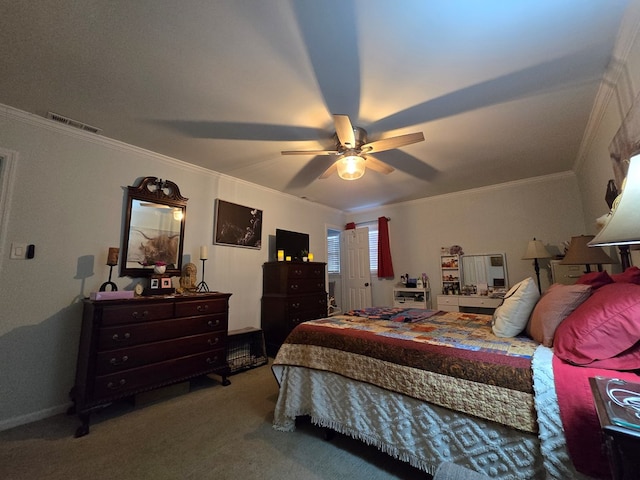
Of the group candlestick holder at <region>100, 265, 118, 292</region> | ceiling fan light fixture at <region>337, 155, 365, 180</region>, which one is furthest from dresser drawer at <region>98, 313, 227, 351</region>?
ceiling fan light fixture at <region>337, 155, 365, 180</region>

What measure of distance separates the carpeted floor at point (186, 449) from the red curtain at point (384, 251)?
11.1 ft

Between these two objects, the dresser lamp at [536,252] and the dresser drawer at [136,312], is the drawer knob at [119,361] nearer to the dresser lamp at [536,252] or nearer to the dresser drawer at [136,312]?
the dresser drawer at [136,312]

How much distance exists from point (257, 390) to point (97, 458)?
130 cm

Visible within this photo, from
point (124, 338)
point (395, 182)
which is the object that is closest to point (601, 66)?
point (395, 182)

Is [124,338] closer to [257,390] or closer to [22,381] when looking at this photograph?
[22,381]

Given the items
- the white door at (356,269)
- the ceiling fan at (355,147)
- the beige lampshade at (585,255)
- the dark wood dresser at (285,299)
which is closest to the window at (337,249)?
the white door at (356,269)

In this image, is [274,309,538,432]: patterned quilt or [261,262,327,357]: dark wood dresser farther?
[261,262,327,357]: dark wood dresser

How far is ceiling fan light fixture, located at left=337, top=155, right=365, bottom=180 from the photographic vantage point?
2.56 meters

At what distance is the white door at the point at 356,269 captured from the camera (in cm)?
538

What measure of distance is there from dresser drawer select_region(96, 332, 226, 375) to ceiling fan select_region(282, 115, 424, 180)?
6.83ft

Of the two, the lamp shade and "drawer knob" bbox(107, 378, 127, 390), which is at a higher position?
the lamp shade

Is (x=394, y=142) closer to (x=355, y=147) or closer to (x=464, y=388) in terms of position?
(x=355, y=147)

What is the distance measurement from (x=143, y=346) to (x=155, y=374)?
0.28m

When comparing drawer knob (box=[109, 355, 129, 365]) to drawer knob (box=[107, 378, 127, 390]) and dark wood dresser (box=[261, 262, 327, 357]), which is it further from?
dark wood dresser (box=[261, 262, 327, 357])
